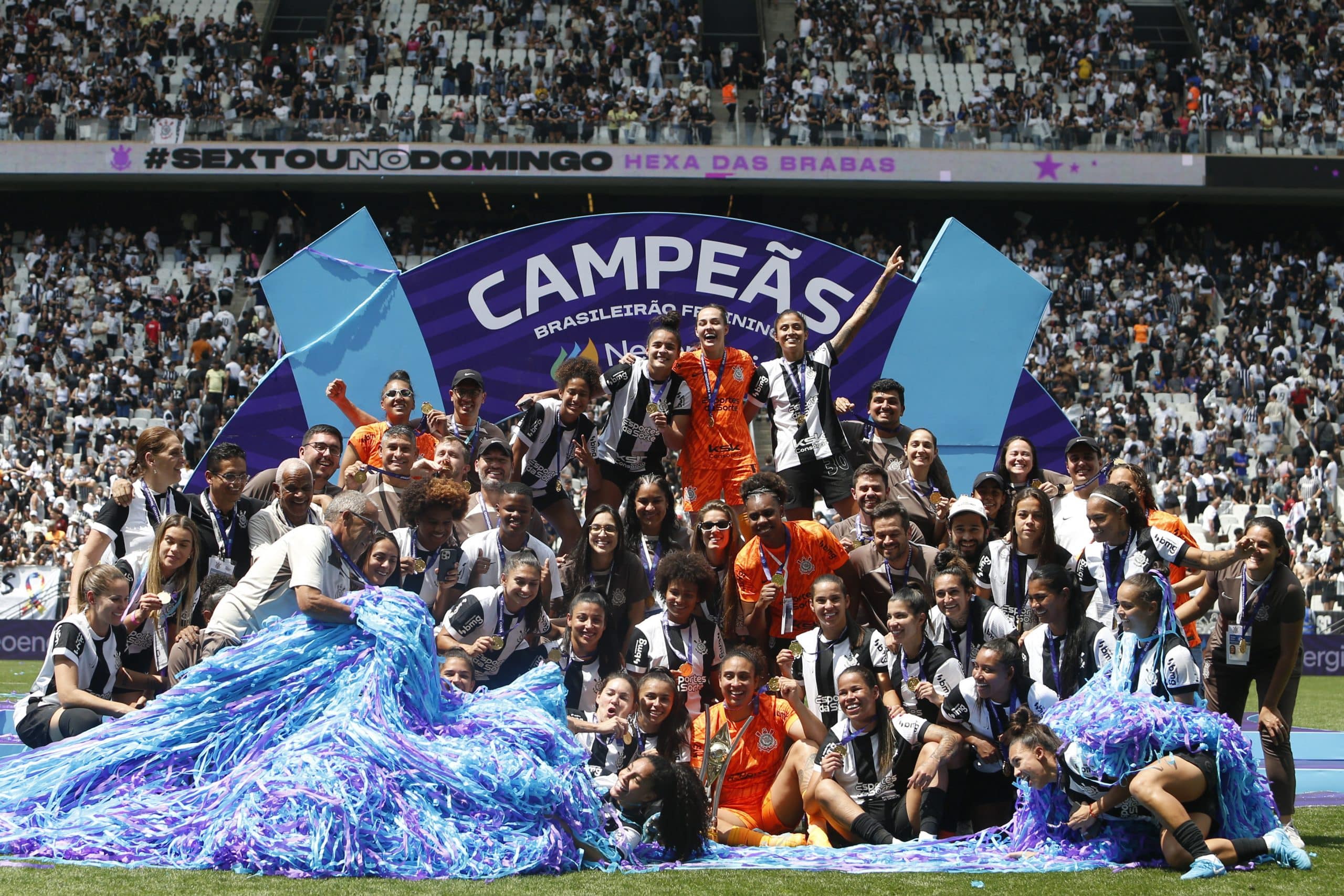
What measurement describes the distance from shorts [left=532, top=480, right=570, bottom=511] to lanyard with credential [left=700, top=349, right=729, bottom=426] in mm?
1014

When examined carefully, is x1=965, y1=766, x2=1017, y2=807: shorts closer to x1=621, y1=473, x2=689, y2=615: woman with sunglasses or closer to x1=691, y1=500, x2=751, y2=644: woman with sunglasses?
x1=691, y1=500, x2=751, y2=644: woman with sunglasses

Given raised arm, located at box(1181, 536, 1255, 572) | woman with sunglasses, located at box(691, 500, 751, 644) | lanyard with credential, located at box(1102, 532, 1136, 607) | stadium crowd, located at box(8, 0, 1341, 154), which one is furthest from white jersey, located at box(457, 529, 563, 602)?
stadium crowd, located at box(8, 0, 1341, 154)

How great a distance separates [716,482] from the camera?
26.3 ft

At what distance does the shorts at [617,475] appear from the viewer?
311 inches

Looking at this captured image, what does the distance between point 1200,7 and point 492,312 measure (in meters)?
24.2


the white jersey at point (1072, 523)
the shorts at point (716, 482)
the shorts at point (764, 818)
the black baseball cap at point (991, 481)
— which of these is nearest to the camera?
the shorts at point (764, 818)

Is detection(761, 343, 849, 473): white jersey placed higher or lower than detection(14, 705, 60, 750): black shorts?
higher

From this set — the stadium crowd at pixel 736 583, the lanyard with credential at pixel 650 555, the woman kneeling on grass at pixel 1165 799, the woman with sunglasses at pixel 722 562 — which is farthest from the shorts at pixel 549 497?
the woman kneeling on grass at pixel 1165 799

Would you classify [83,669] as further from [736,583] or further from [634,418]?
[634,418]

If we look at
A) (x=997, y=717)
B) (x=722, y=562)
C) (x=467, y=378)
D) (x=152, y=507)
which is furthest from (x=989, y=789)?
(x=152, y=507)

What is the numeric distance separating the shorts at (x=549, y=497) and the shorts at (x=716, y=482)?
0.79 meters

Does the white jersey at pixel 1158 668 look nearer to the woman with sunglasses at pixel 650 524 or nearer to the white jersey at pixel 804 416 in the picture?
the woman with sunglasses at pixel 650 524

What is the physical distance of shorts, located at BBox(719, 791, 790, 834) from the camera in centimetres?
582

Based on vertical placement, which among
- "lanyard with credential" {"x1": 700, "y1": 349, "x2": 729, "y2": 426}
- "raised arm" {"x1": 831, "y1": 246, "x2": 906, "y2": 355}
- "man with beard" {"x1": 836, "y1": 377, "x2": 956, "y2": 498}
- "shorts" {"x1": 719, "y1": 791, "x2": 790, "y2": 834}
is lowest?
"shorts" {"x1": 719, "y1": 791, "x2": 790, "y2": 834}
